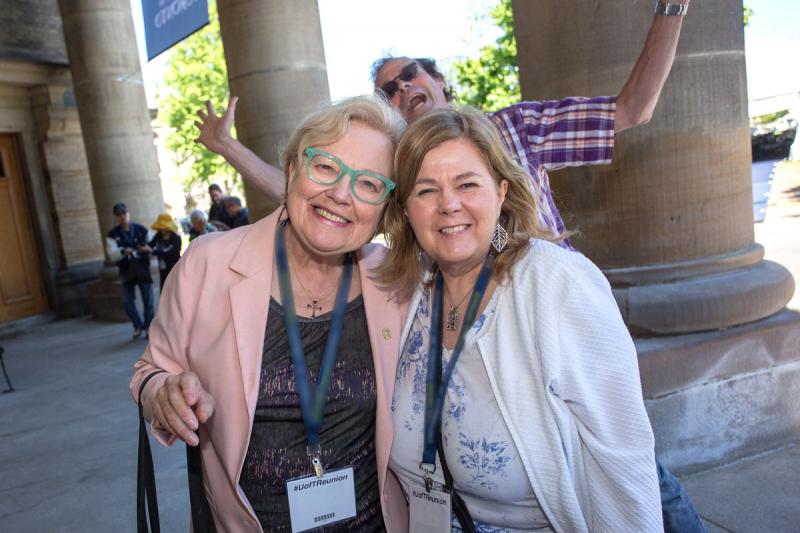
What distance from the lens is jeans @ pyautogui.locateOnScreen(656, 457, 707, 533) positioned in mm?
1806

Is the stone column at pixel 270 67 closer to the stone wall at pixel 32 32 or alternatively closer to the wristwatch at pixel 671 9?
the wristwatch at pixel 671 9

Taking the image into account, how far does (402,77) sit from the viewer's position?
268 centimetres

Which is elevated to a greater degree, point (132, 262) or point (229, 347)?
point (229, 347)

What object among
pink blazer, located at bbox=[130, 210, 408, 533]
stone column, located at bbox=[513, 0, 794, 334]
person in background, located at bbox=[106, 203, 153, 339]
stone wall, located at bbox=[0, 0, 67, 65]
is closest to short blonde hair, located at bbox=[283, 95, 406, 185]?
pink blazer, located at bbox=[130, 210, 408, 533]

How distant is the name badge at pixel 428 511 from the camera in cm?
175

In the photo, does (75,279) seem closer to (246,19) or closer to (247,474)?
(246,19)

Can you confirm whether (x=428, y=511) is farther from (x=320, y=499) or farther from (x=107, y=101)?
(x=107, y=101)

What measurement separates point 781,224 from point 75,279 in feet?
43.7

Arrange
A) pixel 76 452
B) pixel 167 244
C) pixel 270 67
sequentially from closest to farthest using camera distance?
1. pixel 76 452
2. pixel 270 67
3. pixel 167 244

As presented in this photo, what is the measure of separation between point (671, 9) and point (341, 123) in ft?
3.89

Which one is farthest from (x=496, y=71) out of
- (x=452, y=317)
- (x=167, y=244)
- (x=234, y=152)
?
(x=452, y=317)

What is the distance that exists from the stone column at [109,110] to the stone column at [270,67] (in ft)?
18.2

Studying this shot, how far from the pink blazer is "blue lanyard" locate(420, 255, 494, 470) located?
0.49ft

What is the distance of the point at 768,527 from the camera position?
2709 mm
